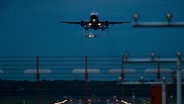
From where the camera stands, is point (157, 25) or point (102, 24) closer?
point (157, 25)

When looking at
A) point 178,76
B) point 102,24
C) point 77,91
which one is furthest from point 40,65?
point 77,91

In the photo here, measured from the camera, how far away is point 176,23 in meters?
7.62

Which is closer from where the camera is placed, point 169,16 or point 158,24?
point 169,16

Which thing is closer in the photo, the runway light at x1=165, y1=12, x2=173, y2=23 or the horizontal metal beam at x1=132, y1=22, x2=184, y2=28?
the runway light at x1=165, y1=12, x2=173, y2=23

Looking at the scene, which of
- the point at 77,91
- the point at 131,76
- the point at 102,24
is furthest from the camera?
the point at 77,91

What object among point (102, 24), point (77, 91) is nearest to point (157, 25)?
point (102, 24)

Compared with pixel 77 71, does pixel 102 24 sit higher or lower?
higher

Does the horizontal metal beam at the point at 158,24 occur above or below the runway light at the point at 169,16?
below

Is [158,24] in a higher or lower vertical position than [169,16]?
lower

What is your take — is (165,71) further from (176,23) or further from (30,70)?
(30,70)

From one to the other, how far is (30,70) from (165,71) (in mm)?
4872

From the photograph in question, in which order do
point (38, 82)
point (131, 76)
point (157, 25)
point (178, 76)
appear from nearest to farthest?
point (157, 25), point (178, 76), point (131, 76), point (38, 82)

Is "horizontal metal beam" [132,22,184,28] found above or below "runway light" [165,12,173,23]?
below

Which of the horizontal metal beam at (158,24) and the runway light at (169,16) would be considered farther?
the horizontal metal beam at (158,24)
